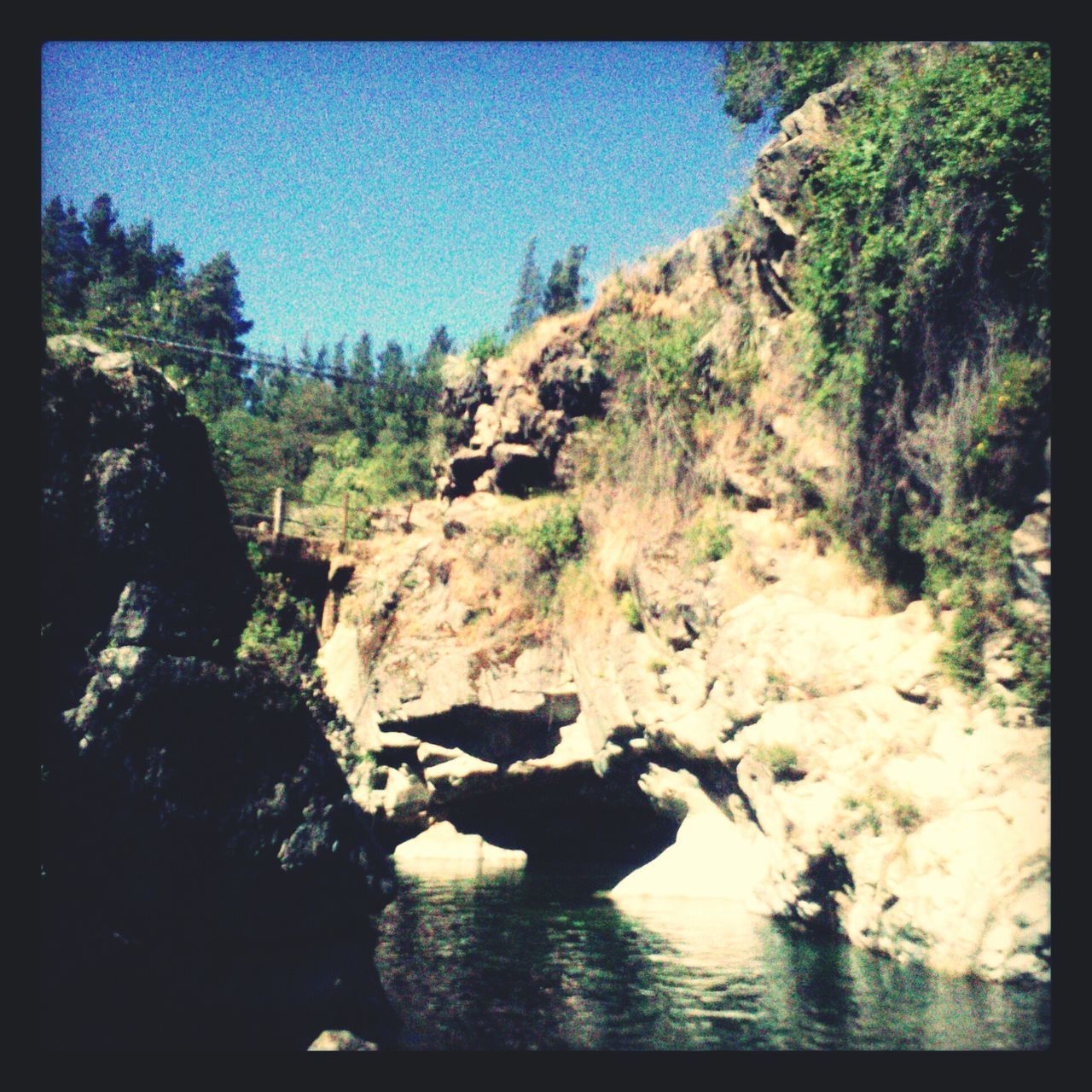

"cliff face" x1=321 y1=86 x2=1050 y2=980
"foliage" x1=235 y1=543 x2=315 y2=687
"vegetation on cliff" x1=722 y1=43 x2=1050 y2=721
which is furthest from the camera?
"vegetation on cliff" x1=722 y1=43 x2=1050 y2=721

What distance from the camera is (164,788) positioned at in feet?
25.5

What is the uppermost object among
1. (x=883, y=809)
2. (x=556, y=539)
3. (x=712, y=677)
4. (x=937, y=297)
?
(x=937, y=297)

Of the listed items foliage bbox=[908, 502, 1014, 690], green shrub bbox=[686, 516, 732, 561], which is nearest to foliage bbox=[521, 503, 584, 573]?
green shrub bbox=[686, 516, 732, 561]

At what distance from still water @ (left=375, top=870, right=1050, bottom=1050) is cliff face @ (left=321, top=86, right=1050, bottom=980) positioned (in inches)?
24.5

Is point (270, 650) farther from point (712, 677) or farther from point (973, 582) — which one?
point (973, 582)

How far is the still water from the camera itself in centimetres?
784

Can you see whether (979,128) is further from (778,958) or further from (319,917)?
(319,917)

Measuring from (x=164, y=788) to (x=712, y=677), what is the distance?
8178mm

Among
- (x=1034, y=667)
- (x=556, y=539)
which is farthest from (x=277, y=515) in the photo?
(x=1034, y=667)

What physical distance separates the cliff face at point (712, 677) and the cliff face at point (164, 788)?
18.8 ft

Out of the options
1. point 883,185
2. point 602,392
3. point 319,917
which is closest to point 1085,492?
point 883,185

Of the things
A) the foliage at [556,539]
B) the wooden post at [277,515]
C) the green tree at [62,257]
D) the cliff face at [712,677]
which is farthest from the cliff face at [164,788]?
the wooden post at [277,515]

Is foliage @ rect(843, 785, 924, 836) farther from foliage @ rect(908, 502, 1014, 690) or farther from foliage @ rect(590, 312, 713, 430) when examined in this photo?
foliage @ rect(590, 312, 713, 430)

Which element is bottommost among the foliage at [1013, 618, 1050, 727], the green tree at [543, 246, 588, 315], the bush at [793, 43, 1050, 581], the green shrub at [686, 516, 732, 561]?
the foliage at [1013, 618, 1050, 727]
